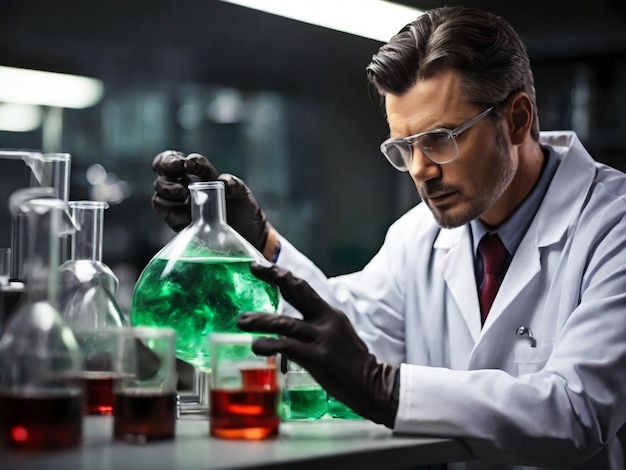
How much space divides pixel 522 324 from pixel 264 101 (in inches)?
121

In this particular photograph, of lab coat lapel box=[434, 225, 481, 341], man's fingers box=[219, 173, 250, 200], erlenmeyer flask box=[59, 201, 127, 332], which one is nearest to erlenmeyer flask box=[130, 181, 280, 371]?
erlenmeyer flask box=[59, 201, 127, 332]

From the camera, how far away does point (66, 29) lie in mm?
3896

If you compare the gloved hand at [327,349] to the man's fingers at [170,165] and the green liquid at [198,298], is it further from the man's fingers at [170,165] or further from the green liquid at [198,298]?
the man's fingers at [170,165]

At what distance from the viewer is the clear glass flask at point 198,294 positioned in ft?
4.62

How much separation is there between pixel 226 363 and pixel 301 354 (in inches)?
4.7

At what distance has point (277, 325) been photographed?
1273mm

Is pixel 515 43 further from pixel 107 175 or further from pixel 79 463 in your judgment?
pixel 107 175

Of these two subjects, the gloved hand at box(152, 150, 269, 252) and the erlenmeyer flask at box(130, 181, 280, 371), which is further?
the gloved hand at box(152, 150, 269, 252)

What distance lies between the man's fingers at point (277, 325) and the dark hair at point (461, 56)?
864mm

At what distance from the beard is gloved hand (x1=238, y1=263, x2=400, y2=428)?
0.68 m

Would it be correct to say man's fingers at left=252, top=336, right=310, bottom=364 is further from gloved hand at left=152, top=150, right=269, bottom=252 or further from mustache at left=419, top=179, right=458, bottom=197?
mustache at left=419, top=179, right=458, bottom=197

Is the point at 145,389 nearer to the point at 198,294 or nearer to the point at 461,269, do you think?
the point at 198,294

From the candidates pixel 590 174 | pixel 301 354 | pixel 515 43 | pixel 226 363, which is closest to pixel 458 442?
pixel 301 354

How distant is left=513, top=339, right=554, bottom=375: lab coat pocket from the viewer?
1.87 m
